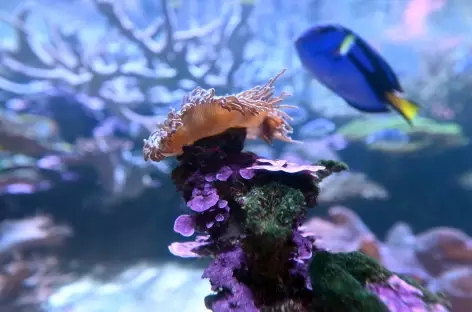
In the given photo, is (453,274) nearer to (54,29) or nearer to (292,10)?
(54,29)

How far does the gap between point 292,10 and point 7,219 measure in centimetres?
1264

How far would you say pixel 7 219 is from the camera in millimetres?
4047

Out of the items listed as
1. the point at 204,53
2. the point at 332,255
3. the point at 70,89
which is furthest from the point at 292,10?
the point at 332,255

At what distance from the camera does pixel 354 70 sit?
2221mm

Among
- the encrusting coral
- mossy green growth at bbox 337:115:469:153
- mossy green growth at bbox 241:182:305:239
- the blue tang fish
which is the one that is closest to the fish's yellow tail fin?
the blue tang fish

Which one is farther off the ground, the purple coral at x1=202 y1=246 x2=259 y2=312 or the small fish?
the small fish

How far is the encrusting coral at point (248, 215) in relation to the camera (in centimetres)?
107

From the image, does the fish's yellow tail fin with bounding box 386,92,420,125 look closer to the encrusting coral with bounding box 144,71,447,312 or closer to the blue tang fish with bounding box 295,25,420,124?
the blue tang fish with bounding box 295,25,420,124

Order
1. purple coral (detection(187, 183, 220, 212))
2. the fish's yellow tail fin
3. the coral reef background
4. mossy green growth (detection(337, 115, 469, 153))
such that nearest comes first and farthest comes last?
purple coral (detection(187, 183, 220, 212))
the fish's yellow tail fin
the coral reef background
mossy green growth (detection(337, 115, 469, 153))

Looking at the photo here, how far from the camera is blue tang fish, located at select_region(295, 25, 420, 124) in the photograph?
7.04 feet

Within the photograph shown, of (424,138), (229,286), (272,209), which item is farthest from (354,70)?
(424,138)

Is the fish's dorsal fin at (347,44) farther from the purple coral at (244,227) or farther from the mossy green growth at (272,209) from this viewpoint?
the mossy green growth at (272,209)

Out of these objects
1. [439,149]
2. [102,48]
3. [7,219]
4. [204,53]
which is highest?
[102,48]

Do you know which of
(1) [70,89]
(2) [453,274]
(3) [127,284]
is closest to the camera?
(2) [453,274]
